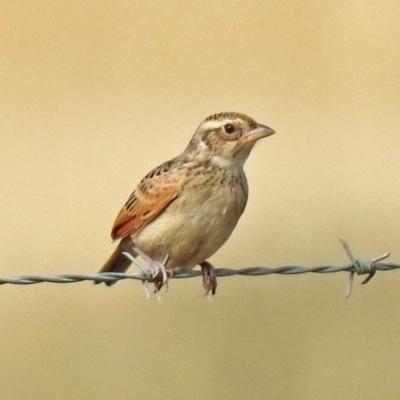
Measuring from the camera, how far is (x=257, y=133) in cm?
467

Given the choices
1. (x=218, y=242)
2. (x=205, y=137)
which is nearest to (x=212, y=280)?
(x=218, y=242)

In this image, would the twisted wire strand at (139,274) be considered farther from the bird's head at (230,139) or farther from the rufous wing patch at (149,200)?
the bird's head at (230,139)

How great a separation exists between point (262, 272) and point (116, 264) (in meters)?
1.52

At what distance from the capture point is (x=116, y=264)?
511 centimetres

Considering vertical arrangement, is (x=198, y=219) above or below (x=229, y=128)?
below

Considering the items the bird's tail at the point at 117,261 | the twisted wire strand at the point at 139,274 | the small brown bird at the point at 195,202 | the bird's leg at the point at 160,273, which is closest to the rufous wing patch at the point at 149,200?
the small brown bird at the point at 195,202

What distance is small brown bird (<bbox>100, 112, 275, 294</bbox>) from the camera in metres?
4.50

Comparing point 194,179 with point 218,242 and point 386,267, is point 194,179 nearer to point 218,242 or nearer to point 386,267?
point 218,242

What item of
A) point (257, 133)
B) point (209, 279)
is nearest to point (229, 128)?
point (257, 133)

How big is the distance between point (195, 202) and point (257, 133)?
1.77 ft

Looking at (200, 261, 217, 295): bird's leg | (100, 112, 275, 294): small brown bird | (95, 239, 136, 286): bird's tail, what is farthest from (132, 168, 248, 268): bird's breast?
(95, 239, 136, 286): bird's tail

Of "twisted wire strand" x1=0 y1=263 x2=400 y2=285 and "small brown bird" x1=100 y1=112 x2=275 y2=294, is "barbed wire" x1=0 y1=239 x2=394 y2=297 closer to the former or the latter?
"twisted wire strand" x1=0 y1=263 x2=400 y2=285

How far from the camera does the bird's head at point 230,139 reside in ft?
15.5

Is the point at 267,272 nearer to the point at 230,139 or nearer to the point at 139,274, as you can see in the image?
the point at 139,274
